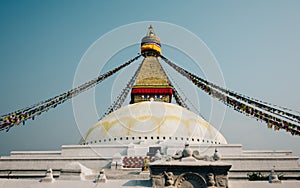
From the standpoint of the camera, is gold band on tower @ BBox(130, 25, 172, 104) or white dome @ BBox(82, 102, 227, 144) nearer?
white dome @ BBox(82, 102, 227, 144)

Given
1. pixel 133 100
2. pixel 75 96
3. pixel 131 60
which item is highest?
pixel 131 60

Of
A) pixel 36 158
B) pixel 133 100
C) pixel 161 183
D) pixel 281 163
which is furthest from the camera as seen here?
pixel 133 100

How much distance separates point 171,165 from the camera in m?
7.83

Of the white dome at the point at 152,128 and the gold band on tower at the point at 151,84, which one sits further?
the gold band on tower at the point at 151,84

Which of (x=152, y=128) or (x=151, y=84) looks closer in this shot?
(x=152, y=128)

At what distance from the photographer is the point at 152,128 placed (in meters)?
18.7

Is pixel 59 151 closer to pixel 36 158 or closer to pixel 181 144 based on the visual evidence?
pixel 36 158

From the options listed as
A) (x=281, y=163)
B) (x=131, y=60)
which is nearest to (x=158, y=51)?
(x=131, y=60)

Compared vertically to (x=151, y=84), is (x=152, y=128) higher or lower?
lower

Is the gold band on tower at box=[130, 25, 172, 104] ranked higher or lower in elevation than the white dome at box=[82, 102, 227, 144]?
higher

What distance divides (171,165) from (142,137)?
34.3ft

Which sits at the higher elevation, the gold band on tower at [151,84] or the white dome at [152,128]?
the gold band on tower at [151,84]

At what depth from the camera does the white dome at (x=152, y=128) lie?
18328 millimetres

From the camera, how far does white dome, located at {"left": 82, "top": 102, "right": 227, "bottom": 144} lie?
60.1 ft
